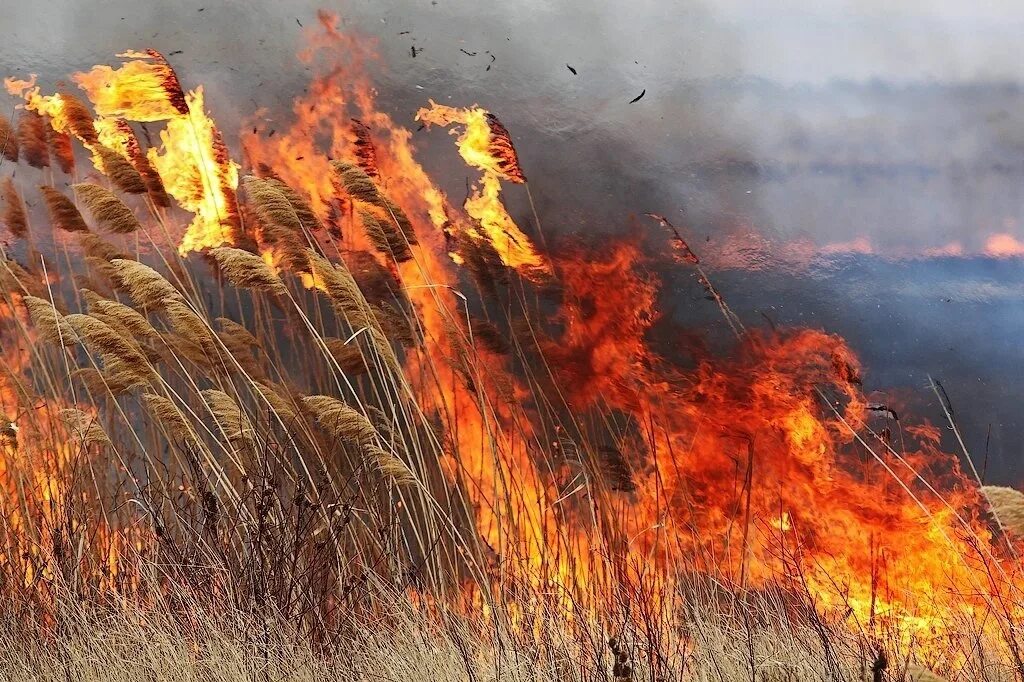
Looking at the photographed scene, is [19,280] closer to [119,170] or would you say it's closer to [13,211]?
[13,211]

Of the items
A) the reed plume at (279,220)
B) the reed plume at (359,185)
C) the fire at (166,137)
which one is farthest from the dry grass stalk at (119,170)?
the reed plume at (359,185)

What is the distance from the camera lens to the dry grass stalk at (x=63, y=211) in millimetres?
2811

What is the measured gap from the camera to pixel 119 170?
2.68m

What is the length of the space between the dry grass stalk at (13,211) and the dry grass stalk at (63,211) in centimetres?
35

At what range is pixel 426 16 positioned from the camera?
299 centimetres

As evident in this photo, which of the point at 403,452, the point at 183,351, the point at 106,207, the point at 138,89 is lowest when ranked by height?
the point at 403,452

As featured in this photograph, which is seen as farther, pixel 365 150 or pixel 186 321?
pixel 365 150

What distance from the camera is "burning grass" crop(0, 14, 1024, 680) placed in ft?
7.34

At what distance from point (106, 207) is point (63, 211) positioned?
285mm

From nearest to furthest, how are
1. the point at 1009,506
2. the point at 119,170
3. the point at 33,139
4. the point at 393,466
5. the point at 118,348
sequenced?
the point at 1009,506, the point at 393,466, the point at 118,348, the point at 119,170, the point at 33,139

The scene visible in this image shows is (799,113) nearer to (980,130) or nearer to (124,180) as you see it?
(980,130)

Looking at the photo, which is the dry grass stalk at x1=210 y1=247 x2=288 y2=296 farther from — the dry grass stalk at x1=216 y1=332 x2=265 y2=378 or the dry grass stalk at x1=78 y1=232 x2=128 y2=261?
the dry grass stalk at x1=78 y1=232 x2=128 y2=261

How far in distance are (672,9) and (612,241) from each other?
2.17 feet

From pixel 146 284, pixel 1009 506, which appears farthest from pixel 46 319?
pixel 1009 506
